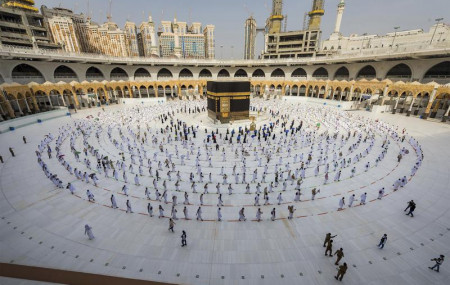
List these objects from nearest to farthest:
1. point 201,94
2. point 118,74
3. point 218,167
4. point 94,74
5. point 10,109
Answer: point 218,167 → point 10,109 → point 94,74 → point 118,74 → point 201,94

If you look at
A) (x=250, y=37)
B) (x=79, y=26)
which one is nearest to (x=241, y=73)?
(x=79, y=26)

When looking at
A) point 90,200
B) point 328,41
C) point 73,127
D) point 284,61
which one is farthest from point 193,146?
point 328,41

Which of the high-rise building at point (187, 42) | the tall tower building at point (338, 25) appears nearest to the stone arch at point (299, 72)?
the tall tower building at point (338, 25)

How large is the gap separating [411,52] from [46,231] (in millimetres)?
46320

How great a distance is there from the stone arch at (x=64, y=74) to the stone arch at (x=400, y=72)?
204ft

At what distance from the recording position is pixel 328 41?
201 ft

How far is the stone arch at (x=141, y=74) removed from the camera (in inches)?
1961

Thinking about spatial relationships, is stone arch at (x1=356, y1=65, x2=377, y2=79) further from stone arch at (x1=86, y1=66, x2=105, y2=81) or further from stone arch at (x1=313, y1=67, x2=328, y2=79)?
stone arch at (x1=86, y1=66, x2=105, y2=81)

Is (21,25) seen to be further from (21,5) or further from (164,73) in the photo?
(164,73)

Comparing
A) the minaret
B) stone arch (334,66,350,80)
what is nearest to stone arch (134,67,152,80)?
stone arch (334,66,350,80)

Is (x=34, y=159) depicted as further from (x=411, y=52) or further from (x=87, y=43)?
(x=87, y=43)

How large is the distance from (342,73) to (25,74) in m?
63.8

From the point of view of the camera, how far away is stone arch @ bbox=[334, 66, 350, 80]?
46.2m

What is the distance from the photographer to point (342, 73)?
47281 millimetres
